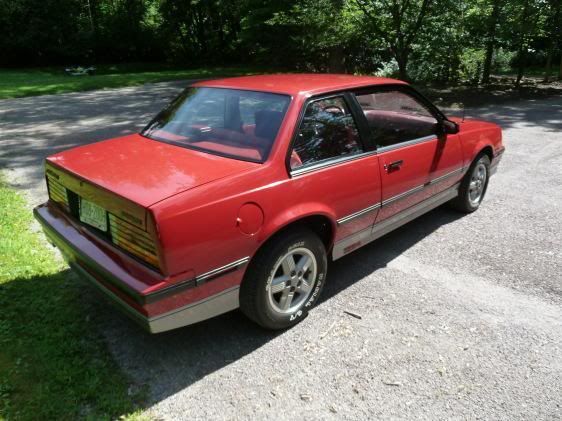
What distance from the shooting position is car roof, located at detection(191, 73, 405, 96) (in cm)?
318

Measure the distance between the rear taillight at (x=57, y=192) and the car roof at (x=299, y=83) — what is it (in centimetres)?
135

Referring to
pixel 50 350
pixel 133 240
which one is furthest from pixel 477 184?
pixel 50 350

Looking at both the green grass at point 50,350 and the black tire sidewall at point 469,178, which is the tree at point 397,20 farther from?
the green grass at point 50,350

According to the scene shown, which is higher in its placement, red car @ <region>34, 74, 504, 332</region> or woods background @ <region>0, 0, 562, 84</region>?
woods background @ <region>0, 0, 562, 84</region>

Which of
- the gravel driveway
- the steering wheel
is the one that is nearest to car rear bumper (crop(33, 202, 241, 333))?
the gravel driveway

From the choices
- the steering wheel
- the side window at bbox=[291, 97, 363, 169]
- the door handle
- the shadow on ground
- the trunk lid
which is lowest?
the shadow on ground

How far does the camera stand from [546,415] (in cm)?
239

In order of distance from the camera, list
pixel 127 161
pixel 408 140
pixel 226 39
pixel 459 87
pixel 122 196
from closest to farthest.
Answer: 1. pixel 122 196
2. pixel 127 161
3. pixel 408 140
4. pixel 459 87
5. pixel 226 39

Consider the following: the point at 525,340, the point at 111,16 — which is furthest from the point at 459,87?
the point at 111,16

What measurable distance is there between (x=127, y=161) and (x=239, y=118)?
0.81 meters

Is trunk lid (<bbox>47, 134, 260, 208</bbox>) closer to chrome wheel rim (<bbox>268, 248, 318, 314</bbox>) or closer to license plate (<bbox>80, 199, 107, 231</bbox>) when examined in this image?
license plate (<bbox>80, 199, 107, 231</bbox>)

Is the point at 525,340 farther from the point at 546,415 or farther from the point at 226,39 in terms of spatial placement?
the point at 226,39

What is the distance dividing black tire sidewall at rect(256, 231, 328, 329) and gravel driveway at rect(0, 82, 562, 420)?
11 centimetres

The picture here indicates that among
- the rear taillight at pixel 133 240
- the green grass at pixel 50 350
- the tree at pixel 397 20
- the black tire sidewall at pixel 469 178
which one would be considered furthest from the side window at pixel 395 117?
the tree at pixel 397 20
